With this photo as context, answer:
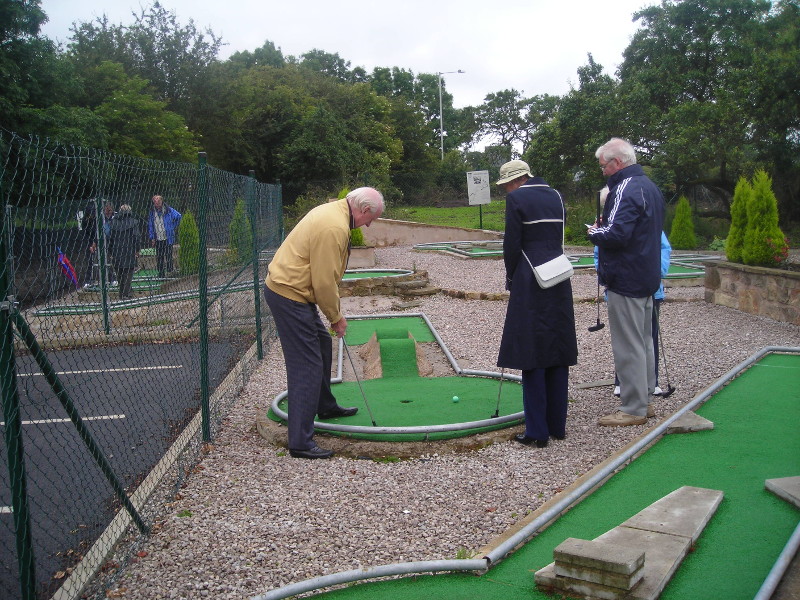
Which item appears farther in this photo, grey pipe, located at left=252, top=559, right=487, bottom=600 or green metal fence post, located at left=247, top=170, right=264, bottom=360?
green metal fence post, located at left=247, top=170, right=264, bottom=360

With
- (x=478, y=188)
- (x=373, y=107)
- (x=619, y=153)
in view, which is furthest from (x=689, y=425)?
(x=373, y=107)

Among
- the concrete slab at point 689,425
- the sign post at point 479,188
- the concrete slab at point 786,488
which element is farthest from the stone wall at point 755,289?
the sign post at point 479,188

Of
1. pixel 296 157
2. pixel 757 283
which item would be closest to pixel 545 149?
pixel 296 157

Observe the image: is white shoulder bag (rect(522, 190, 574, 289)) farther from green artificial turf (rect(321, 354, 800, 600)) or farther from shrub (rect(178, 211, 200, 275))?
shrub (rect(178, 211, 200, 275))

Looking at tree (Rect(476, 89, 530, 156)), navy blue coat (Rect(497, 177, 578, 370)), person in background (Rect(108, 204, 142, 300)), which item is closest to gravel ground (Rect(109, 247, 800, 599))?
navy blue coat (Rect(497, 177, 578, 370))

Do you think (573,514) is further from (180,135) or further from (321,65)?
(321,65)

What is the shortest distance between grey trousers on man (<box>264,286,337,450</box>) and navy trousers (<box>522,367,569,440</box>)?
4.42ft

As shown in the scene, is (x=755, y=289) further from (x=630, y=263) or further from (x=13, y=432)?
(x=13, y=432)

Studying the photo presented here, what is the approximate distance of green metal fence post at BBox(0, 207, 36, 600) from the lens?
260cm

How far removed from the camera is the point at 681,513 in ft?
11.1

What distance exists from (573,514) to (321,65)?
55.0 m

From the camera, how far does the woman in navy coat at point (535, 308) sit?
4.89 meters

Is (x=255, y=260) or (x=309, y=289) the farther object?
(x=255, y=260)

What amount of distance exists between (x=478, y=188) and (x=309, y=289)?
71.9 ft
